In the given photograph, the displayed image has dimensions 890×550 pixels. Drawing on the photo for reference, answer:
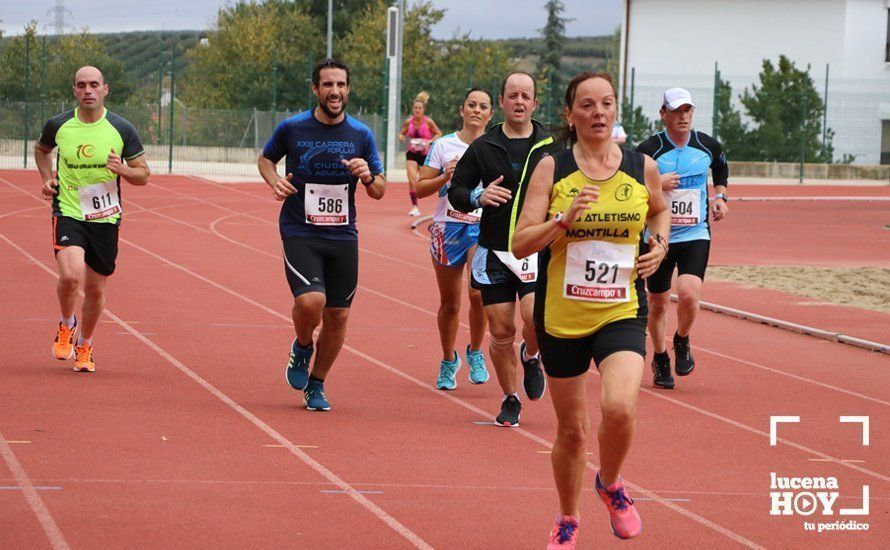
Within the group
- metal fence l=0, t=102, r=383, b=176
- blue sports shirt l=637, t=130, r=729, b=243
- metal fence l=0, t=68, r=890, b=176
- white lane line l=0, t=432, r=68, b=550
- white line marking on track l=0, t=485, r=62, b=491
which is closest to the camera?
white lane line l=0, t=432, r=68, b=550

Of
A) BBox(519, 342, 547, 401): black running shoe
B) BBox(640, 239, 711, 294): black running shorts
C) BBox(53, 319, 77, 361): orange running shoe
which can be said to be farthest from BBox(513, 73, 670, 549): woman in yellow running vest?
BBox(53, 319, 77, 361): orange running shoe

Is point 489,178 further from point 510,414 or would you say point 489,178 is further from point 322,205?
point 510,414

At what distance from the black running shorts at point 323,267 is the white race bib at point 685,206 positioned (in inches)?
94.9

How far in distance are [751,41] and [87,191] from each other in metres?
45.5

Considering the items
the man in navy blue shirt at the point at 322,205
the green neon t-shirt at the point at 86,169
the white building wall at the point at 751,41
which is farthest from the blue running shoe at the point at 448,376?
the white building wall at the point at 751,41

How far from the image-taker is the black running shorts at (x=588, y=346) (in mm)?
5539

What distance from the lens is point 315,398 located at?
8648 millimetres

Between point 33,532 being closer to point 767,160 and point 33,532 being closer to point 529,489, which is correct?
point 529,489

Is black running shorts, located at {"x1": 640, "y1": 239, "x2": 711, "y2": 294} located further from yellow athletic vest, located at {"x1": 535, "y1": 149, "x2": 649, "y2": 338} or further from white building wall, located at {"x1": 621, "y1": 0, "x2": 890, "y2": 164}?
white building wall, located at {"x1": 621, "y1": 0, "x2": 890, "y2": 164}

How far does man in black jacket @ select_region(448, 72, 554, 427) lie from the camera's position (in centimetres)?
829

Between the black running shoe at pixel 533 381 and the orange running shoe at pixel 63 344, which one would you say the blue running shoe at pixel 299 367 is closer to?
the black running shoe at pixel 533 381

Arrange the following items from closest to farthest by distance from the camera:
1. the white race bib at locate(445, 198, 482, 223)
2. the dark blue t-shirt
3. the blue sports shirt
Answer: the dark blue t-shirt
the white race bib at locate(445, 198, 482, 223)
the blue sports shirt

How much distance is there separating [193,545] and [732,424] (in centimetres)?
412

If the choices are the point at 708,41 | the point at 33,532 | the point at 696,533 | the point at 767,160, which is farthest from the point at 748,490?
the point at 708,41
